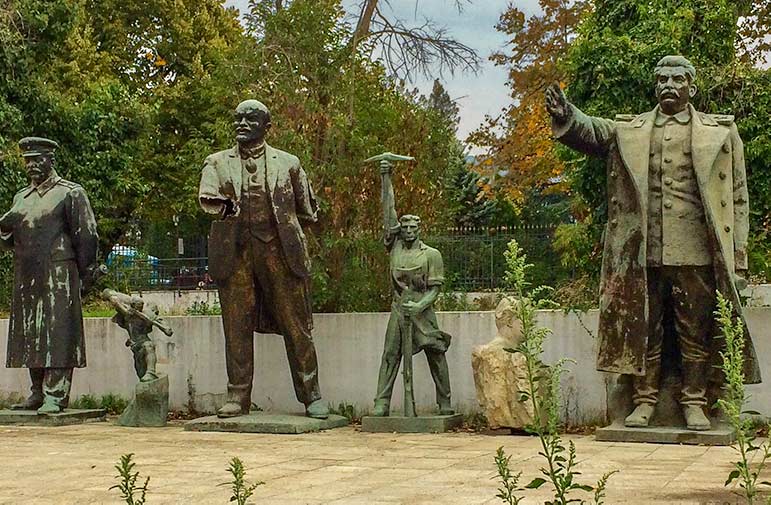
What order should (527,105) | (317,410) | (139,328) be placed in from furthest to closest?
(527,105) < (139,328) < (317,410)

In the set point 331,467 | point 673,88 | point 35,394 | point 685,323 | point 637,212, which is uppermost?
point 673,88

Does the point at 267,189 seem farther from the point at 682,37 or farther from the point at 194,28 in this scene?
the point at 194,28

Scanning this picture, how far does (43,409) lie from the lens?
399 inches

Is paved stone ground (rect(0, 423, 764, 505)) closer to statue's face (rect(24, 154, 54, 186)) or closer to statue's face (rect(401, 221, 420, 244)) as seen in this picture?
statue's face (rect(401, 221, 420, 244))

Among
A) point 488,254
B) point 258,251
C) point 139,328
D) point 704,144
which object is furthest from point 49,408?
point 488,254

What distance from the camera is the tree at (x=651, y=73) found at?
10422mm

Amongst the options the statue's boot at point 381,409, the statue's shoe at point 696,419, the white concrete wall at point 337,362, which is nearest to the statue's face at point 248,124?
the white concrete wall at point 337,362

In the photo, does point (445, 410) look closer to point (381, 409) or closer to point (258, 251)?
point (381, 409)

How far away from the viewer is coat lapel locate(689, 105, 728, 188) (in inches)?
321

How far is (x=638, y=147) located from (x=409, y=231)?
1.99 meters

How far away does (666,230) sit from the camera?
8.27 metres

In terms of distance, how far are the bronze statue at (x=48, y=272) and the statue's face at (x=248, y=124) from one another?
61.9 inches

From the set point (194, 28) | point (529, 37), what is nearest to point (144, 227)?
point (194, 28)

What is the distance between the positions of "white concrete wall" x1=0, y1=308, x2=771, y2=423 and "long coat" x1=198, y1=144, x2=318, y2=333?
44.5 inches
